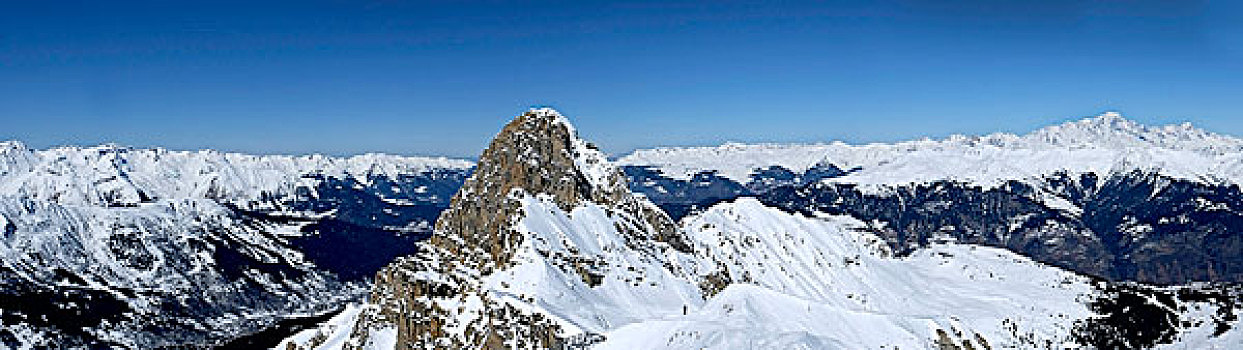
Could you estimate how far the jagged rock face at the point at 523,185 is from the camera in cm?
13688

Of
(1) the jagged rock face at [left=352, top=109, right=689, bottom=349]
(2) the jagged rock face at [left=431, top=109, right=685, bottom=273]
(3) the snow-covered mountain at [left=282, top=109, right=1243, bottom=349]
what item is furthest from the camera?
(2) the jagged rock face at [left=431, top=109, right=685, bottom=273]

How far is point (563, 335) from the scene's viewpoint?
96375 millimetres

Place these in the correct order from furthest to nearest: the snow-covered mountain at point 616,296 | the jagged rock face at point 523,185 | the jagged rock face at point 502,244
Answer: the jagged rock face at point 523,185 → the jagged rock face at point 502,244 → the snow-covered mountain at point 616,296

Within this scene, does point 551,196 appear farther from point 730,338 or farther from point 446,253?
point 730,338

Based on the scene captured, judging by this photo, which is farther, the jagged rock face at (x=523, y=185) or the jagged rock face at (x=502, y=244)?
the jagged rock face at (x=523, y=185)

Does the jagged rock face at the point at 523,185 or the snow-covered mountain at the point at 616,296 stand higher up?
the jagged rock face at the point at 523,185

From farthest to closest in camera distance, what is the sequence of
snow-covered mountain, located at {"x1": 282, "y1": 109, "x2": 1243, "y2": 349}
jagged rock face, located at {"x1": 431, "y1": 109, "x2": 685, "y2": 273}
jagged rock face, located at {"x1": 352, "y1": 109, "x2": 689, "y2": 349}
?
jagged rock face, located at {"x1": 431, "y1": 109, "x2": 685, "y2": 273} → jagged rock face, located at {"x1": 352, "y1": 109, "x2": 689, "y2": 349} → snow-covered mountain, located at {"x1": 282, "y1": 109, "x2": 1243, "y2": 349}

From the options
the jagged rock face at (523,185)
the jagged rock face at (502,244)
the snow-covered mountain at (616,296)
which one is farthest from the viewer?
the jagged rock face at (523,185)

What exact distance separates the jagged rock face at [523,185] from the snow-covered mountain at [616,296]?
0.92 ft

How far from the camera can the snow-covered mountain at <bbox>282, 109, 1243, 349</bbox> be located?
315 ft

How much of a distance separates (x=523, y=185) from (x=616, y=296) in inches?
1271

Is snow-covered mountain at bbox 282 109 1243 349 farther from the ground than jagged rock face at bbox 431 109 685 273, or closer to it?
closer to it

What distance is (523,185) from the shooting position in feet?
485

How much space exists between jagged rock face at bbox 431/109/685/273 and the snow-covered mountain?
0.28m
